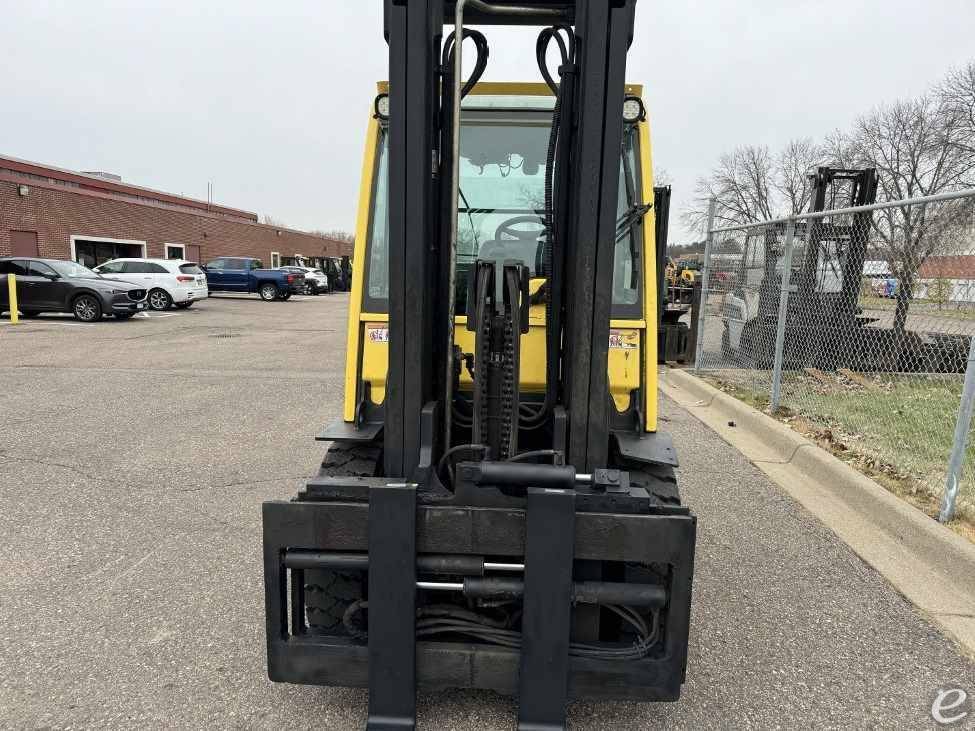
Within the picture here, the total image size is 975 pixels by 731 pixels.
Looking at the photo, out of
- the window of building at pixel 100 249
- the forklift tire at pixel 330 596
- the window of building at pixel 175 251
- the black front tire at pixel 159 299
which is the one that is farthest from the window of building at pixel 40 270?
the forklift tire at pixel 330 596

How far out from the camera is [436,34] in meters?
2.40

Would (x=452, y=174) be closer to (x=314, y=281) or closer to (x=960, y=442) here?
(x=960, y=442)

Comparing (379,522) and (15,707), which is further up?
(379,522)

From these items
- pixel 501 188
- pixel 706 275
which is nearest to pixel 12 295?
pixel 706 275

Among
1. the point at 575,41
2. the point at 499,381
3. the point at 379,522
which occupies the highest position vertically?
the point at 575,41

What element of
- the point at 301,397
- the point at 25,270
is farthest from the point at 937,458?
the point at 25,270

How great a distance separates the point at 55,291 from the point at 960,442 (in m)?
19.6

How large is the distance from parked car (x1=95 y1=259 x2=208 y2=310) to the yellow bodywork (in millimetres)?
20003

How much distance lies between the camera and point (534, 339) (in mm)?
3234

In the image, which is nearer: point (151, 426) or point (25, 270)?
point (151, 426)

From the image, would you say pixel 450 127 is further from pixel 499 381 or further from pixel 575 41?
pixel 499 381

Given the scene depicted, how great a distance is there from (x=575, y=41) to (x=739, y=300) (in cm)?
768

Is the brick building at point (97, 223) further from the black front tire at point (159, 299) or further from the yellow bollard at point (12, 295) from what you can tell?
the yellow bollard at point (12, 295)

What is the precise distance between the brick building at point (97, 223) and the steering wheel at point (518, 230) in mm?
25339
